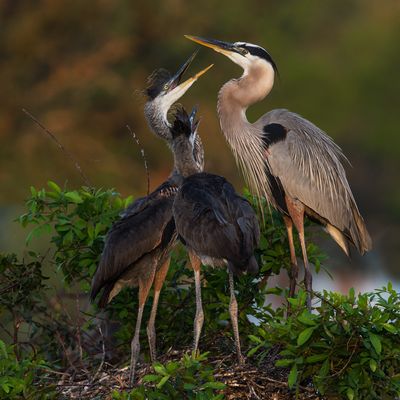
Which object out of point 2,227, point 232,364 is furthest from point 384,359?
point 2,227

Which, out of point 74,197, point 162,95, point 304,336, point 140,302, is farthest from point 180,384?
point 162,95

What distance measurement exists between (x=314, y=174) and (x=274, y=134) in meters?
0.33

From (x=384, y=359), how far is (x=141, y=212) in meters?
1.69

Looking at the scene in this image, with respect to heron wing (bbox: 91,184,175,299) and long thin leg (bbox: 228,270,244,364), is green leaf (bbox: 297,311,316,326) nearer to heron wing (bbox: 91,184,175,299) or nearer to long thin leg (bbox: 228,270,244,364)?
long thin leg (bbox: 228,270,244,364)

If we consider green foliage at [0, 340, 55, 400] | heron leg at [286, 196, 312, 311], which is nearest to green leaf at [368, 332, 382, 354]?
green foliage at [0, 340, 55, 400]

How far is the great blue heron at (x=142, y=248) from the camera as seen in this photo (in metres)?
5.82

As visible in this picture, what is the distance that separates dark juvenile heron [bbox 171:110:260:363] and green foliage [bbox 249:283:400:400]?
0.64m

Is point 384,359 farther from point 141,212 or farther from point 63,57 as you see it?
point 63,57

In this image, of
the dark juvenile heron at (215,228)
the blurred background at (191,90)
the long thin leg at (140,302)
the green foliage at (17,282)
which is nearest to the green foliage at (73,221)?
the green foliage at (17,282)

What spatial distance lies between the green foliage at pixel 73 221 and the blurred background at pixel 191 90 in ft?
26.1

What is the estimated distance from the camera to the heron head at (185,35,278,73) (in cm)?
698

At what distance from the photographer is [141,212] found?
596cm

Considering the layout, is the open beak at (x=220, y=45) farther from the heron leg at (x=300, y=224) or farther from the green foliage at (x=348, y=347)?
the green foliage at (x=348, y=347)

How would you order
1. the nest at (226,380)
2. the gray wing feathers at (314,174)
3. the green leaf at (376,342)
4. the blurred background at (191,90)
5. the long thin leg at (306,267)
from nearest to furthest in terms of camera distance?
the green leaf at (376,342) → the nest at (226,380) → the long thin leg at (306,267) → the gray wing feathers at (314,174) → the blurred background at (191,90)
